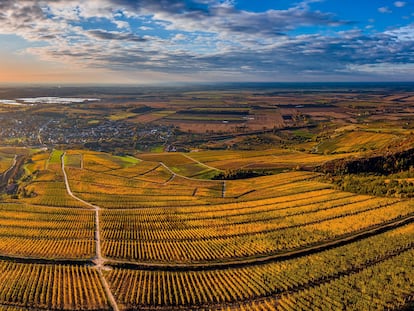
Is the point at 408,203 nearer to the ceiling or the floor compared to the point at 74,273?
nearer to the ceiling

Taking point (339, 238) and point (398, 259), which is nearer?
point (398, 259)

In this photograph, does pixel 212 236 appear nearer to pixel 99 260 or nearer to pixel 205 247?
pixel 205 247

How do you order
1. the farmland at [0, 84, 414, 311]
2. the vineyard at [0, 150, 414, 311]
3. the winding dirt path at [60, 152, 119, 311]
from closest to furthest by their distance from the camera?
1. the vineyard at [0, 150, 414, 311]
2. the winding dirt path at [60, 152, 119, 311]
3. the farmland at [0, 84, 414, 311]

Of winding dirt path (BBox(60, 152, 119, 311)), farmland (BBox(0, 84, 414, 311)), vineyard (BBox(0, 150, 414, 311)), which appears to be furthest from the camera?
farmland (BBox(0, 84, 414, 311))

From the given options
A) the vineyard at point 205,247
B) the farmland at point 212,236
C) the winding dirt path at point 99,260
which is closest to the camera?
the vineyard at point 205,247

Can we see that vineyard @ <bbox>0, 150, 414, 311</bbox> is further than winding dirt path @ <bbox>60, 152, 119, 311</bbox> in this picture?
No

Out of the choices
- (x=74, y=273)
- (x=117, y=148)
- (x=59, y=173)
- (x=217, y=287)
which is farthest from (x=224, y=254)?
(x=117, y=148)

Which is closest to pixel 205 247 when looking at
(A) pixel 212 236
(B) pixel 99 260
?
(A) pixel 212 236

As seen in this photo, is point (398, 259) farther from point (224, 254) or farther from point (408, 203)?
point (408, 203)
